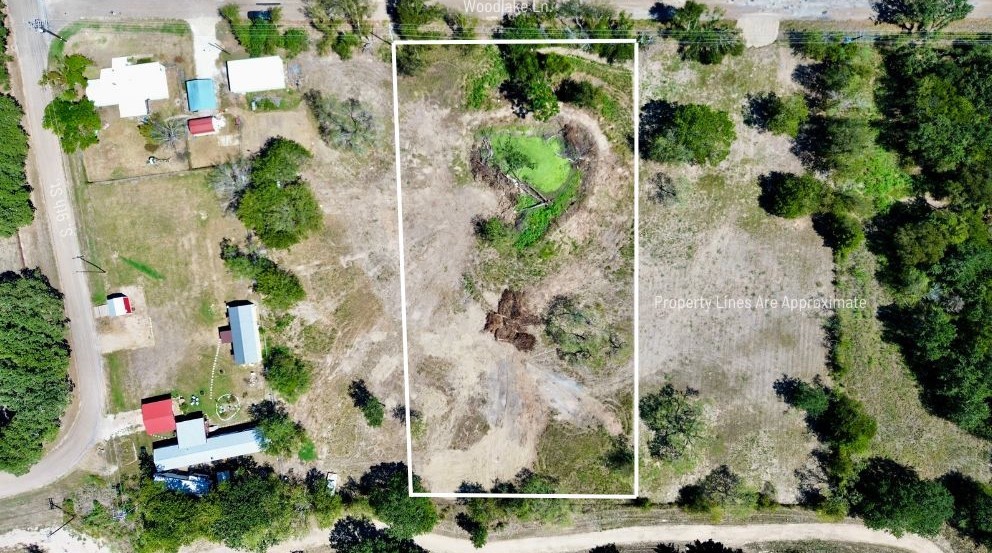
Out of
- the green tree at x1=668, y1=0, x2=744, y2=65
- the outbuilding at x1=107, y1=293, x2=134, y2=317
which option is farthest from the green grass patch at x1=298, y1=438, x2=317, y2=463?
the green tree at x1=668, y1=0, x2=744, y2=65

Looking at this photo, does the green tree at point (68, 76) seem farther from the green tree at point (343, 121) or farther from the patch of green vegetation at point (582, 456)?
the patch of green vegetation at point (582, 456)

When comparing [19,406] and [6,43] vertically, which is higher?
[6,43]

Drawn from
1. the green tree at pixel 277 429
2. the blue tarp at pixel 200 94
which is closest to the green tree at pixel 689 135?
the blue tarp at pixel 200 94

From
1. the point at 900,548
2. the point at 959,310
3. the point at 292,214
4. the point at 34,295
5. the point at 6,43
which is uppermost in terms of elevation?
the point at 6,43

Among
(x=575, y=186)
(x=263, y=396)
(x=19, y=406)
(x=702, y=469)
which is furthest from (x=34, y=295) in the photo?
(x=702, y=469)

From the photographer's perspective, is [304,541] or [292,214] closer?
[292,214]

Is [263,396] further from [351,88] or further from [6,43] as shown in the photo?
[6,43]
